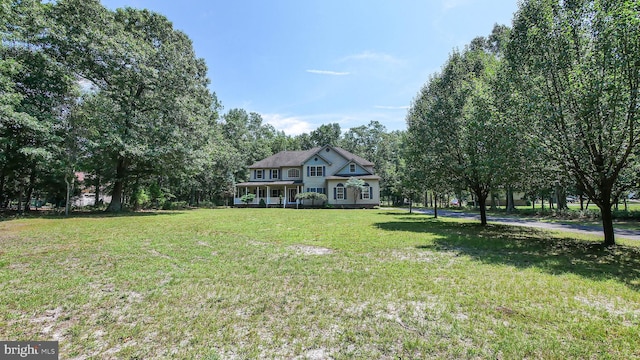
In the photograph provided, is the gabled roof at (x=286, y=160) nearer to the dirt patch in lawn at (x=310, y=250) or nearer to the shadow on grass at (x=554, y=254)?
the shadow on grass at (x=554, y=254)

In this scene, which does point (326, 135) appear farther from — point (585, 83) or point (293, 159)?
point (585, 83)

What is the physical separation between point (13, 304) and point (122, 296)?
1402mm

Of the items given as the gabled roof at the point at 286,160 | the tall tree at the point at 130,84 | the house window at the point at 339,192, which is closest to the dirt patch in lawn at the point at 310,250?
the tall tree at the point at 130,84

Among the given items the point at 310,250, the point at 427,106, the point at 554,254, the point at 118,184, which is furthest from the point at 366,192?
the point at 310,250

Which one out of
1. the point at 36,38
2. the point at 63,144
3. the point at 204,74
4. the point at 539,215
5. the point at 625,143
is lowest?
the point at 539,215

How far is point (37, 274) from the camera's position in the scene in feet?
18.0

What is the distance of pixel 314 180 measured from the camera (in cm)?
3403

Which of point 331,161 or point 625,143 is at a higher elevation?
point 331,161

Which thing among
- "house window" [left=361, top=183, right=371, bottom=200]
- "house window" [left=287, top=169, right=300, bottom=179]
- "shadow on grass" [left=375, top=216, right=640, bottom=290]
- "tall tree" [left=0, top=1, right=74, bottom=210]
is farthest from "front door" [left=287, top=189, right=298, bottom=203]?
"shadow on grass" [left=375, top=216, right=640, bottom=290]

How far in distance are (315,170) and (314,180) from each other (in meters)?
1.27

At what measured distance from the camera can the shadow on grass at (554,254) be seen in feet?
20.6

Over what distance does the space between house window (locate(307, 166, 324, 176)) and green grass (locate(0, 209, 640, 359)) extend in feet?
86.0

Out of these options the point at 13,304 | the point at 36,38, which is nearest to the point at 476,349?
the point at 13,304

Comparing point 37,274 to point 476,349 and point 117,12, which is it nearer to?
point 476,349
